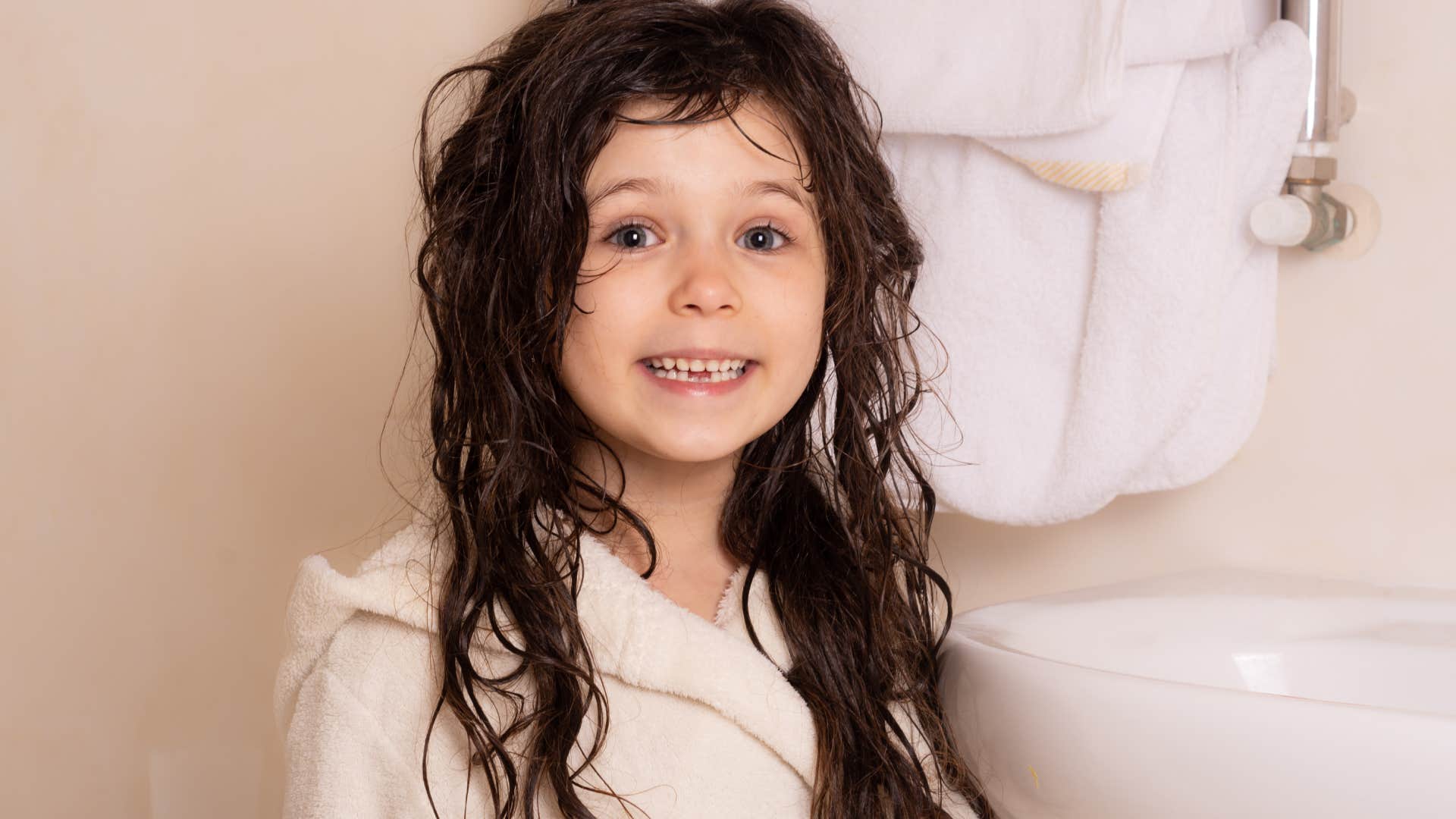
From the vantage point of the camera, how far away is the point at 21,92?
Result: 1.27 meters

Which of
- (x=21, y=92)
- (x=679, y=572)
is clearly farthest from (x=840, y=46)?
(x=21, y=92)

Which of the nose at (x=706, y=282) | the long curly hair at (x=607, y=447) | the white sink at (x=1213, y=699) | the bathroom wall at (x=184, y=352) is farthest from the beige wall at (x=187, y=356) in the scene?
the nose at (x=706, y=282)

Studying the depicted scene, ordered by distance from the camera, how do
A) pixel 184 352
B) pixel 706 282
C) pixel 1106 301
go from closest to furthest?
pixel 706 282
pixel 1106 301
pixel 184 352

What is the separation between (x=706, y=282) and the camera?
2.70 feet

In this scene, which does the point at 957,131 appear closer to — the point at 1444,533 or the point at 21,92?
the point at 1444,533

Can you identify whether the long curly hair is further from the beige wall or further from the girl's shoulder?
the beige wall

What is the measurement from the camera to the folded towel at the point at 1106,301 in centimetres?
89

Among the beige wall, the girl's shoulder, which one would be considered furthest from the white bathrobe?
the beige wall

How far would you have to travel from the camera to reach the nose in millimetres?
824

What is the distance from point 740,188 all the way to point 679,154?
50 mm

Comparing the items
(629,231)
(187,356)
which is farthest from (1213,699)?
(187,356)

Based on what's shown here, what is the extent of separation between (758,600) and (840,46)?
0.44 meters

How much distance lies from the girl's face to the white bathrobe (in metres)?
0.12

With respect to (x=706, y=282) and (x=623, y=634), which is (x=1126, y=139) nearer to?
(x=706, y=282)
